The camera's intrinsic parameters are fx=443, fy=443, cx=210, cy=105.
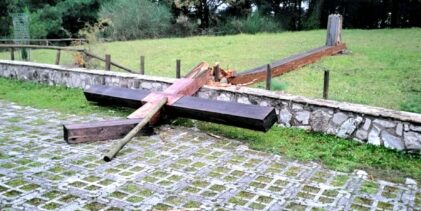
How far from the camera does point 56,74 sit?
876 centimetres

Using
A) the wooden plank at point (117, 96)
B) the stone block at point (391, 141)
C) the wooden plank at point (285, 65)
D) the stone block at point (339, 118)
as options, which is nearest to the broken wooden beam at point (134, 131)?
the wooden plank at point (117, 96)

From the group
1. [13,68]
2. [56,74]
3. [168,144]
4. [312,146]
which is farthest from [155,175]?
[13,68]

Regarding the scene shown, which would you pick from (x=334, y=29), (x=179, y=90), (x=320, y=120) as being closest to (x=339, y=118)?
(x=320, y=120)

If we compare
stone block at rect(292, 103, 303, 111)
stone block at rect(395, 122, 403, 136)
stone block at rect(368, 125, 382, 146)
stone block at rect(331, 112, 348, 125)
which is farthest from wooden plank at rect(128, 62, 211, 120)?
stone block at rect(395, 122, 403, 136)

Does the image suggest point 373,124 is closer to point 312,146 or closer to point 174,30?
point 312,146

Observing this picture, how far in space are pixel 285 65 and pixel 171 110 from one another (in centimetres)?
414

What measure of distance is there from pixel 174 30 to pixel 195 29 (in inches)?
55.5

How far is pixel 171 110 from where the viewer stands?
6004 millimetres

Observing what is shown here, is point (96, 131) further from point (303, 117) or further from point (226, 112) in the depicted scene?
point (303, 117)

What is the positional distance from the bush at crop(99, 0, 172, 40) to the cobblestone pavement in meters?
→ 18.1

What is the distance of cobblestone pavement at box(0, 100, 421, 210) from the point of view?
3.69 meters

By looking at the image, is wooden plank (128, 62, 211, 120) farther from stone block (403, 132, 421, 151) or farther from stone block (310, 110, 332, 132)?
stone block (403, 132, 421, 151)

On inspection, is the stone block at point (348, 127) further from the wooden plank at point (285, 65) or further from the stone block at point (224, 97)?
the wooden plank at point (285, 65)

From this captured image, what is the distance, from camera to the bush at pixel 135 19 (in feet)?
75.6
